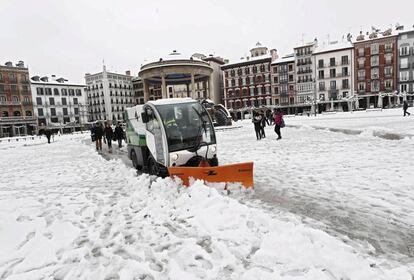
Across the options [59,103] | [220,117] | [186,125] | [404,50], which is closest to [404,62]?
[404,50]

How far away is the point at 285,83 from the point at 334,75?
1133 cm

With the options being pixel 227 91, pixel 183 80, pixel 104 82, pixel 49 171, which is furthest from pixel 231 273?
pixel 104 82

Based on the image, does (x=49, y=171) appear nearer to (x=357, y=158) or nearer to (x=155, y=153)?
(x=155, y=153)

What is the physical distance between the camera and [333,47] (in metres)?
66.6

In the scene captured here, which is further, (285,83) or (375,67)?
(285,83)

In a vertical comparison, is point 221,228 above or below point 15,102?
below

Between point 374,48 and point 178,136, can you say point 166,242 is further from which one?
point 374,48

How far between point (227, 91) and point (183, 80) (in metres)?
37.3

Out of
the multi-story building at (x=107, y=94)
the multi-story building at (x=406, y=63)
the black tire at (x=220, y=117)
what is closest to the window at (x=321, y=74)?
the multi-story building at (x=406, y=63)

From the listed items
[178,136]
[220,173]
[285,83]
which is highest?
[285,83]

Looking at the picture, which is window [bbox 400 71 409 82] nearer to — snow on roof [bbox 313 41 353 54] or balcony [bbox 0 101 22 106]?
snow on roof [bbox 313 41 353 54]

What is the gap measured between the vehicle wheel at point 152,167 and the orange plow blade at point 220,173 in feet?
7.02

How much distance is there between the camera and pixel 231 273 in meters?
3.59

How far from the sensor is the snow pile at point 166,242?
3.62m
